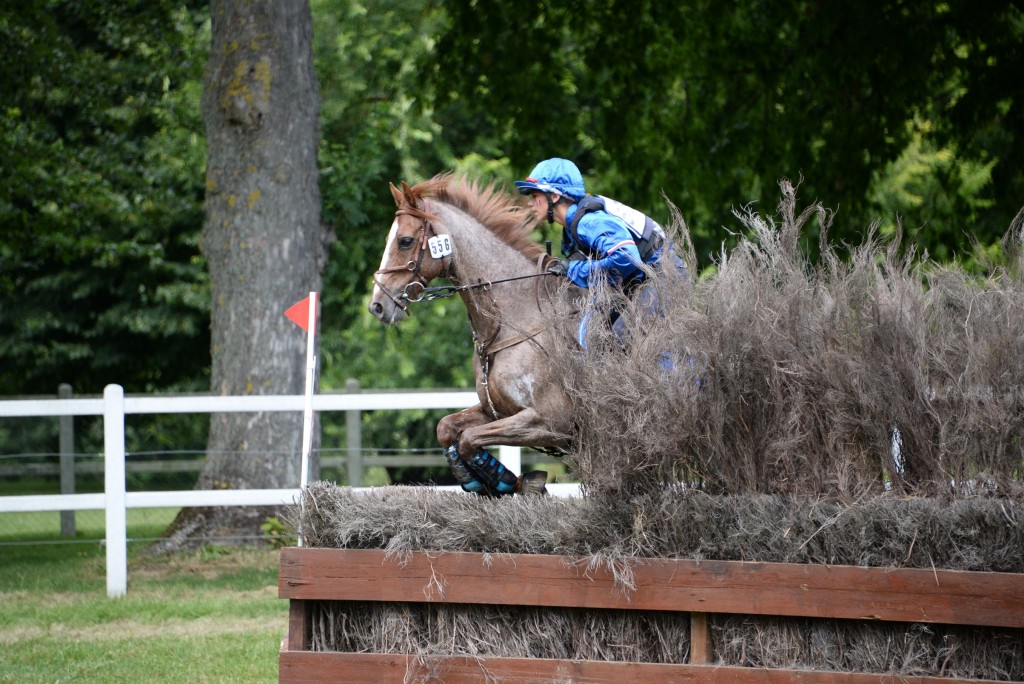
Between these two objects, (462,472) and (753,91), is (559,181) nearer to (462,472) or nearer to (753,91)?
(462,472)

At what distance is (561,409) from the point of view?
462 cm

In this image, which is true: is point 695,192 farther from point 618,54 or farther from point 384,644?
point 384,644

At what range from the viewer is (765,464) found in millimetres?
4047

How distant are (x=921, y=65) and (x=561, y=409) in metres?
7.86

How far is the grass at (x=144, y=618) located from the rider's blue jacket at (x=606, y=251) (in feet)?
9.61

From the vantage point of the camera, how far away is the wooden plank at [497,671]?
3850 millimetres

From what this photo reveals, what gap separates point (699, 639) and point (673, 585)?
9.0 inches

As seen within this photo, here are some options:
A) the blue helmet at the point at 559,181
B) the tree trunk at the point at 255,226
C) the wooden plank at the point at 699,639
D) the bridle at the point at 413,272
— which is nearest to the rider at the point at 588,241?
the blue helmet at the point at 559,181

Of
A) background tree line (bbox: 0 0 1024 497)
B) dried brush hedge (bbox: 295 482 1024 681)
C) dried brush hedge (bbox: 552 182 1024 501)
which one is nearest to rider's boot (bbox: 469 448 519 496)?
dried brush hedge (bbox: 295 482 1024 681)

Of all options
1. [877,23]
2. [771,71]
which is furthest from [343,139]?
[877,23]

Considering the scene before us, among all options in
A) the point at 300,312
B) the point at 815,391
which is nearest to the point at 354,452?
the point at 300,312

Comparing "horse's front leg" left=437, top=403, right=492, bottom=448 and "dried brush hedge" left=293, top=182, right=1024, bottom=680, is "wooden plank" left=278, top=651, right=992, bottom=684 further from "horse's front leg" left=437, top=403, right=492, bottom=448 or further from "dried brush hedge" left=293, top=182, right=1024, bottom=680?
"horse's front leg" left=437, top=403, right=492, bottom=448

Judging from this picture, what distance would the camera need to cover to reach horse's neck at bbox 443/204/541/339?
500 cm

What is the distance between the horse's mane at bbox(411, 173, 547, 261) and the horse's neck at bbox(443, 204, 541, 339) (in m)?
0.10
